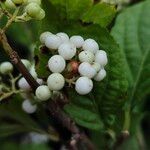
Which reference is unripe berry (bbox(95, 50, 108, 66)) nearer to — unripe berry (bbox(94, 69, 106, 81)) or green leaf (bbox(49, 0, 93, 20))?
unripe berry (bbox(94, 69, 106, 81))

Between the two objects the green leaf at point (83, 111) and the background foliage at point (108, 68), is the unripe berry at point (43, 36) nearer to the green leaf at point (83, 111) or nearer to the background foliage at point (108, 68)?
the background foliage at point (108, 68)

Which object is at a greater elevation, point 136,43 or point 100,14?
point 100,14

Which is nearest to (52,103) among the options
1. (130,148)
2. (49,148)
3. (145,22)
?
(145,22)

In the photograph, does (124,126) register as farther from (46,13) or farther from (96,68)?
(46,13)

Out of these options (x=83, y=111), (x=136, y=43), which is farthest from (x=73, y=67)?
(x=136, y=43)

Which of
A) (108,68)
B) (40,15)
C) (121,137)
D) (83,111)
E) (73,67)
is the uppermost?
(40,15)

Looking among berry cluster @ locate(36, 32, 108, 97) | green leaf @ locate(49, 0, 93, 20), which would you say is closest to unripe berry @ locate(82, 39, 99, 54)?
berry cluster @ locate(36, 32, 108, 97)

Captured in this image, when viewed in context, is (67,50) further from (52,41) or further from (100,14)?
(100,14)

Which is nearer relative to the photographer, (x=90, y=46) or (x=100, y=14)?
(x=90, y=46)
